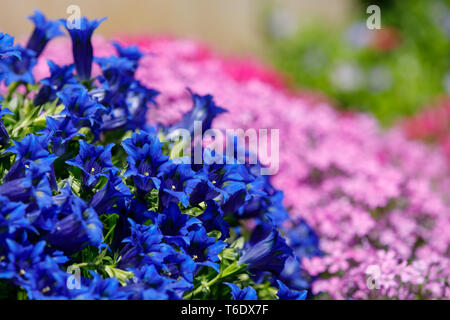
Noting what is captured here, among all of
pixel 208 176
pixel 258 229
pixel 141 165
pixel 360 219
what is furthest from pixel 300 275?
pixel 141 165

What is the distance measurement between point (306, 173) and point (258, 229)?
1.36m

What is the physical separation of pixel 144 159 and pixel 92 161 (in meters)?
0.15

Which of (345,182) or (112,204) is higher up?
(112,204)

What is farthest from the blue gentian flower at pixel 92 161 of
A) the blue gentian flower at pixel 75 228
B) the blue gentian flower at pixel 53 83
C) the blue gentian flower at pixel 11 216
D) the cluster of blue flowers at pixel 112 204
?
the blue gentian flower at pixel 53 83

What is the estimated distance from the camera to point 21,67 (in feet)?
6.92

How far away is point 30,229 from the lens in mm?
1389

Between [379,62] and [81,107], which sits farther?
[379,62]

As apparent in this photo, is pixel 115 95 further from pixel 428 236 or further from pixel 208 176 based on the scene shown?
pixel 428 236

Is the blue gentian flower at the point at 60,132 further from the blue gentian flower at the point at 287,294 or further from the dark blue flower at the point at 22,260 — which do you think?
the blue gentian flower at the point at 287,294

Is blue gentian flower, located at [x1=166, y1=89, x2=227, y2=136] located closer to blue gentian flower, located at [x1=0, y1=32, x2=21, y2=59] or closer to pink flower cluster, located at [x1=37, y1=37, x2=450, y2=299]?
blue gentian flower, located at [x1=0, y1=32, x2=21, y2=59]

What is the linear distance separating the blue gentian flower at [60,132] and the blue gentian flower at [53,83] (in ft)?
1.11

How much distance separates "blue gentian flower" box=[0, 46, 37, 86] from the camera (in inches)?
79.5

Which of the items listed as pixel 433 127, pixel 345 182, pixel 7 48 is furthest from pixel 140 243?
pixel 433 127

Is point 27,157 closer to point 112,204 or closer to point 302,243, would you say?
point 112,204
